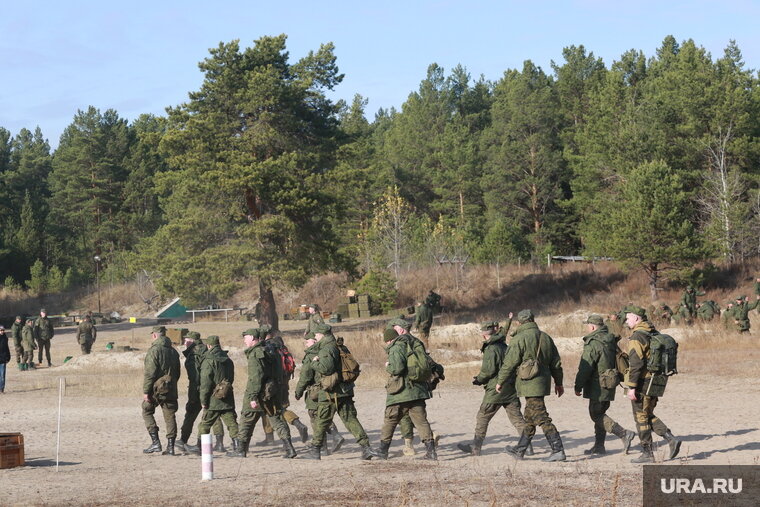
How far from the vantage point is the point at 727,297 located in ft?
164

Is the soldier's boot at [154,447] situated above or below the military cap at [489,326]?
below

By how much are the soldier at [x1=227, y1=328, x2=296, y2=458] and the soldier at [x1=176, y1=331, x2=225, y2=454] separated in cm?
83

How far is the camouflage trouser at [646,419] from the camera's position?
12516mm

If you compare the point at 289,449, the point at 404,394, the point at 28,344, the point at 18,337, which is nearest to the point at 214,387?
the point at 289,449

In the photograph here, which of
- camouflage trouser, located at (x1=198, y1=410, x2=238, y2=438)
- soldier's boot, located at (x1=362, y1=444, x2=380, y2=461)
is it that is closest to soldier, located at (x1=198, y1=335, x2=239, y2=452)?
camouflage trouser, located at (x1=198, y1=410, x2=238, y2=438)

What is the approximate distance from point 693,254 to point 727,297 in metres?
3.24

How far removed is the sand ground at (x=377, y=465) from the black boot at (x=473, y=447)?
129 millimetres

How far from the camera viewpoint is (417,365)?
42.5 feet

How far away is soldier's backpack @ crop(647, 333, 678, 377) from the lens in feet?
40.6

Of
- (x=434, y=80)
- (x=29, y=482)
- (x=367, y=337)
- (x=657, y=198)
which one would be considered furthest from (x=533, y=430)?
(x=434, y=80)

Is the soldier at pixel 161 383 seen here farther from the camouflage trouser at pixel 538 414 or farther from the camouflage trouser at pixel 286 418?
the camouflage trouser at pixel 538 414

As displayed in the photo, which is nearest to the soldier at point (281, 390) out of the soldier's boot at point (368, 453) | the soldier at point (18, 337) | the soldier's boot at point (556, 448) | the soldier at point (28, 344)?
the soldier's boot at point (368, 453)

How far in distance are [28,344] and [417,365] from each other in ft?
72.9

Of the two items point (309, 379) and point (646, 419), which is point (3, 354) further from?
point (646, 419)
